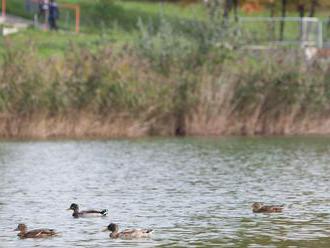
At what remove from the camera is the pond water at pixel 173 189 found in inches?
1062

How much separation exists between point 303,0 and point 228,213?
41.7m

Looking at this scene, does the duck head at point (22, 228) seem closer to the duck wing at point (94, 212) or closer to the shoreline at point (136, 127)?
the duck wing at point (94, 212)

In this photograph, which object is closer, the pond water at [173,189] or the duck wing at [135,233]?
the duck wing at [135,233]

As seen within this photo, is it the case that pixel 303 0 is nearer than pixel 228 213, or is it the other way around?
pixel 228 213

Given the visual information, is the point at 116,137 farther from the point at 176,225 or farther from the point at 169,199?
the point at 176,225

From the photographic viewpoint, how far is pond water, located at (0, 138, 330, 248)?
26969 mm

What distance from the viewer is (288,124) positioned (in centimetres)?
5338

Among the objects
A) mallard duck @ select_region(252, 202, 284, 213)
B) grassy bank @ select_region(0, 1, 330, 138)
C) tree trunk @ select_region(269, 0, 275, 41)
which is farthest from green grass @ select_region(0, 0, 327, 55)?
mallard duck @ select_region(252, 202, 284, 213)

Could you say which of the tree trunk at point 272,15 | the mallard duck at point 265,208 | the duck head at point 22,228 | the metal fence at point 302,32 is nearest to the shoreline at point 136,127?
the metal fence at point 302,32

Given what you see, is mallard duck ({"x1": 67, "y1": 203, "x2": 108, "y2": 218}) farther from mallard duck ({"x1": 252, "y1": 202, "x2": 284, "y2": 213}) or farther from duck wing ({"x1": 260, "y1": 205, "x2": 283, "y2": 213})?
duck wing ({"x1": 260, "y1": 205, "x2": 283, "y2": 213})

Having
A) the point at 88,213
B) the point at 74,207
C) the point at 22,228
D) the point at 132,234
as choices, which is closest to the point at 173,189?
the point at 74,207

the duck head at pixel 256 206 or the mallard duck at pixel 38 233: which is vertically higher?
the mallard duck at pixel 38 233

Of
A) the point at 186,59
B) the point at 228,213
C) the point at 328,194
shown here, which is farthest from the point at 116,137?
the point at 228,213

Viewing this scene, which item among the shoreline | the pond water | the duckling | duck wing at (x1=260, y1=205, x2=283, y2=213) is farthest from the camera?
the shoreline
